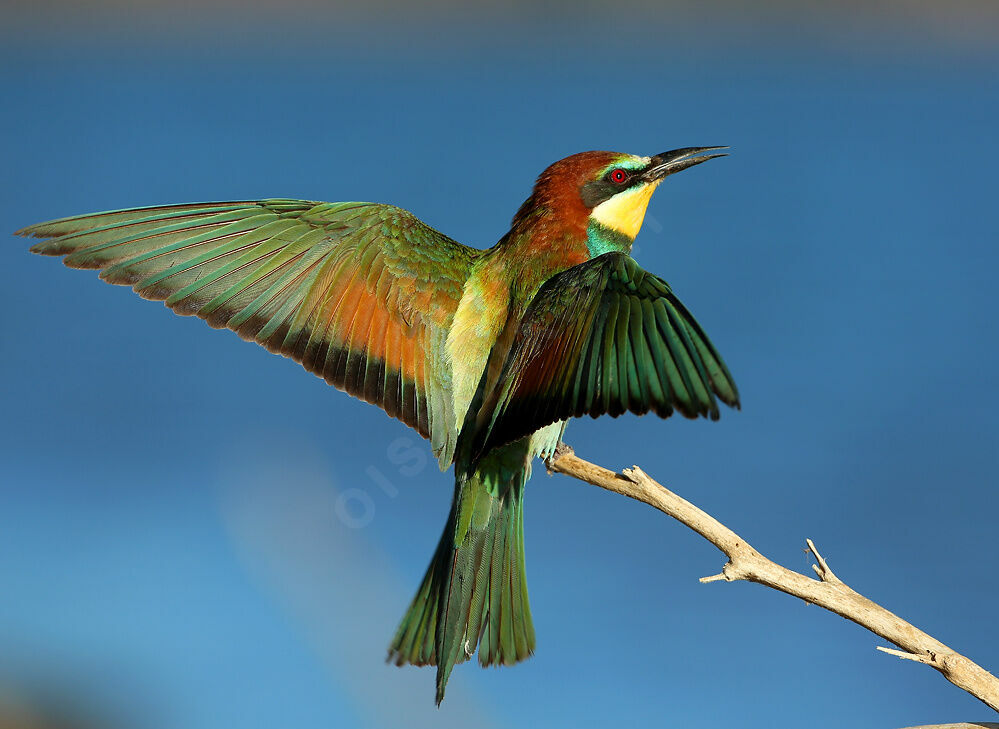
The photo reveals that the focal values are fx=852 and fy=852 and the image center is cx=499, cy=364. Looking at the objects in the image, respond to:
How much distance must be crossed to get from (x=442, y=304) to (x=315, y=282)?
0.31 metres

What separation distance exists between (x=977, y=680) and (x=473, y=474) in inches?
38.9

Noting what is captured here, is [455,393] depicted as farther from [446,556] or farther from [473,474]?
[446,556]

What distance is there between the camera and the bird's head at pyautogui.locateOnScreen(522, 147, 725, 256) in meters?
2.09

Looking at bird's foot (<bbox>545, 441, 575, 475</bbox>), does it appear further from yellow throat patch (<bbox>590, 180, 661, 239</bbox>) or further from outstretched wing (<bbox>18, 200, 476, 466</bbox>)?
yellow throat patch (<bbox>590, 180, 661, 239</bbox>)

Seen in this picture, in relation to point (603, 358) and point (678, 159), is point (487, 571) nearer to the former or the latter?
point (603, 358)

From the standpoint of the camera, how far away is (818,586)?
1575 millimetres

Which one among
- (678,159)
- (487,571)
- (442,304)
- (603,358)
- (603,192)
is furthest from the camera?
(678,159)

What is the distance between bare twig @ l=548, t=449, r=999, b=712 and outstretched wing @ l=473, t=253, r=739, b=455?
347 millimetres

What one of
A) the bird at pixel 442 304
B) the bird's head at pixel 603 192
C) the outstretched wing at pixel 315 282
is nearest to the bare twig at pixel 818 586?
the bird at pixel 442 304

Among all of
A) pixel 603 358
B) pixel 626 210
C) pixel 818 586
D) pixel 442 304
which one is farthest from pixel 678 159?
pixel 818 586

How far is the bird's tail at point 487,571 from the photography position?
179 centimetres

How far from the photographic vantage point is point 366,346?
1972 millimetres

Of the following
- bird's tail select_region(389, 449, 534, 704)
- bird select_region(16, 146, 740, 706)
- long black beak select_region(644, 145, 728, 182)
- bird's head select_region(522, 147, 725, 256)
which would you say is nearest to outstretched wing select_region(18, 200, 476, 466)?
bird select_region(16, 146, 740, 706)

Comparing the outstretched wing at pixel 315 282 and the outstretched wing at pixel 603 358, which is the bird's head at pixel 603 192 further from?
the outstretched wing at pixel 603 358
